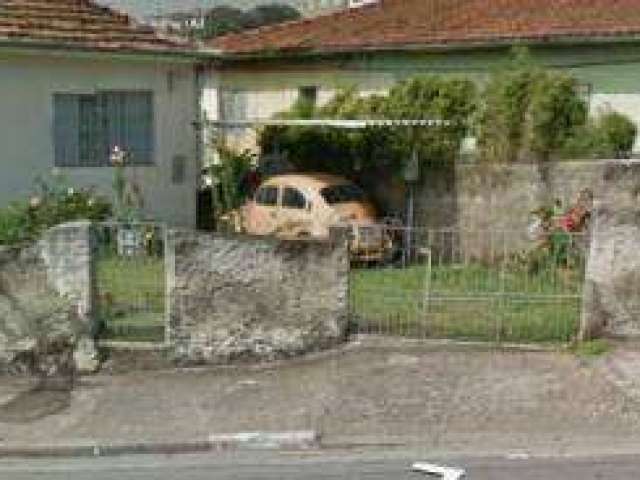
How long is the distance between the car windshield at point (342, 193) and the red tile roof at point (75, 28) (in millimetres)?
3197

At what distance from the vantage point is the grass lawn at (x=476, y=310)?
12.3 m

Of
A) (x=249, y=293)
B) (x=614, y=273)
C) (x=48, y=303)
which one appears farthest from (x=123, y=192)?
(x=614, y=273)

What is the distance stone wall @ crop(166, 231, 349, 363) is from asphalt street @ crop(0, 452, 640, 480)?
94.8 inches

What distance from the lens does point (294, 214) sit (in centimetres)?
2014

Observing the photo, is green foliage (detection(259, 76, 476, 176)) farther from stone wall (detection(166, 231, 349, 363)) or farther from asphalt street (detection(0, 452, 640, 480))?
asphalt street (detection(0, 452, 640, 480))

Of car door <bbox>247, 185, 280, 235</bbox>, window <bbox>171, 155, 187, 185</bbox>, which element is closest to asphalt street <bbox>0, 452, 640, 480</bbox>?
car door <bbox>247, 185, 280, 235</bbox>

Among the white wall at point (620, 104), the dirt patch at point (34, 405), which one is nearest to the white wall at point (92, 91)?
the white wall at point (620, 104)

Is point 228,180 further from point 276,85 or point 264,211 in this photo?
point 276,85

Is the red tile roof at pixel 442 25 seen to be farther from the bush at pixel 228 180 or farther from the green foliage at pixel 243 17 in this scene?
the green foliage at pixel 243 17

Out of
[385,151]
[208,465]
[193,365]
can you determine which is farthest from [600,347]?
[385,151]

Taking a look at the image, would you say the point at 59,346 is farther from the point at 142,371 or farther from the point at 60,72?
the point at 60,72

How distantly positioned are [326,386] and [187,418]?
139 cm

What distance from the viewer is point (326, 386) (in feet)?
35.5

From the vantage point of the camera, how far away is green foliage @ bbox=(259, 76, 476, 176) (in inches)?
797
